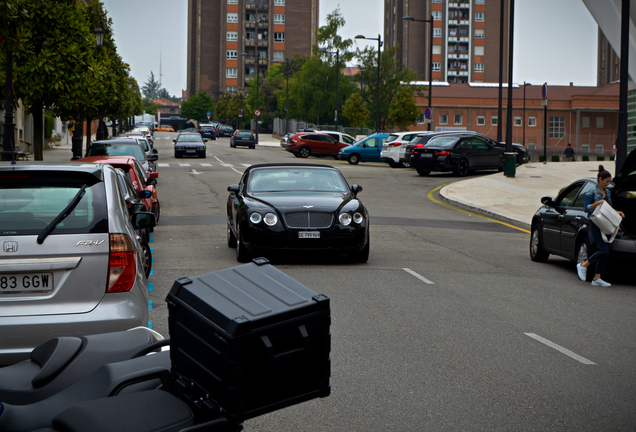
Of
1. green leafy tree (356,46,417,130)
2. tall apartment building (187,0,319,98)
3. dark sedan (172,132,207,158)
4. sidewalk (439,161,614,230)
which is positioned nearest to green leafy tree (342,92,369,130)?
green leafy tree (356,46,417,130)

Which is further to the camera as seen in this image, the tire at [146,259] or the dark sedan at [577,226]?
the dark sedan at [577,226]

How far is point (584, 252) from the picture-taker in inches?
449

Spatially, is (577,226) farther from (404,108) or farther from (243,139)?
(243,139)

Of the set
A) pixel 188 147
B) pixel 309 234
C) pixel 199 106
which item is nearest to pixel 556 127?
pixel 188 147

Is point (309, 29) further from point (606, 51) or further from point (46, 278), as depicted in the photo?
point (46, 278)

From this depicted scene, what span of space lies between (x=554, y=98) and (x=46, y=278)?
92190 mm

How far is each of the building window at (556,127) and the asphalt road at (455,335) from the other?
7891cm

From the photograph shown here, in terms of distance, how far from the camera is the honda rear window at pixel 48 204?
5.11 metres

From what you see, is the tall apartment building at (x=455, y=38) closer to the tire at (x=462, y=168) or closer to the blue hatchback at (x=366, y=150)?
the blue hatchback at (x=366, y=150)

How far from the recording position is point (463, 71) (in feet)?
456

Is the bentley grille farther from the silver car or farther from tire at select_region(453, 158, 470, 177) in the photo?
tire at select_region(453, 158, 470, 177)

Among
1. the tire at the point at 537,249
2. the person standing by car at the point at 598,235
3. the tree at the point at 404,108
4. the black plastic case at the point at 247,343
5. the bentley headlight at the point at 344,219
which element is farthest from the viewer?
the tree at the point at 404,108

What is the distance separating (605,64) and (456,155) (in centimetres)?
10039

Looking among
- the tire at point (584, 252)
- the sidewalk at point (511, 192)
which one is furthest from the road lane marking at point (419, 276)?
the sidewalk at point (511, 192)
